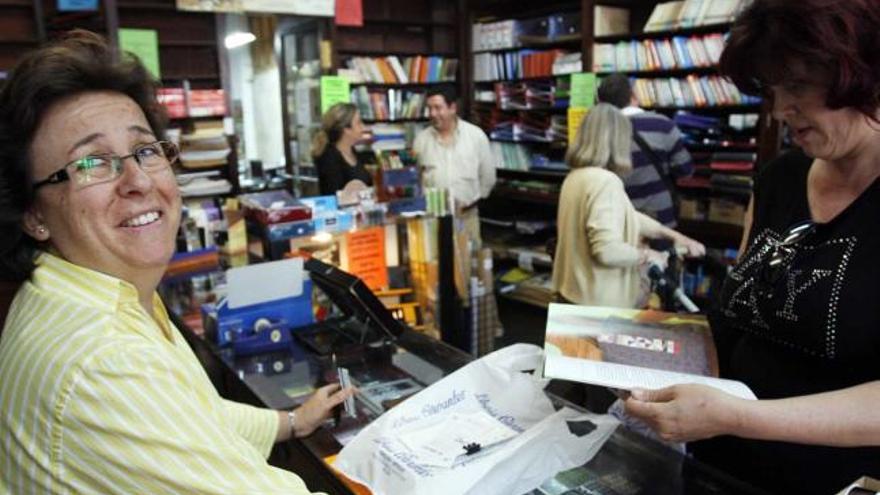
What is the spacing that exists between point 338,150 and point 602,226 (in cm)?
212

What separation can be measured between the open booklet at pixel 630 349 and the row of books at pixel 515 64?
14.6 ft

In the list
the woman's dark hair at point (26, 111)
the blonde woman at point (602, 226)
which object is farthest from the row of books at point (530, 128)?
the woman's dark hair at point (26, 111)

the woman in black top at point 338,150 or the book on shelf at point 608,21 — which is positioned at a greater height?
the book on shelf at point 608,21

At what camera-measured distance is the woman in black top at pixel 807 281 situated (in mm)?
1005

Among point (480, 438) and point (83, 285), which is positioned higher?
point (83, 285)

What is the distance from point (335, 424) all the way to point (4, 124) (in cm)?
86

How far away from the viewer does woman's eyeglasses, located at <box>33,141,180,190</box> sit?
100 cm

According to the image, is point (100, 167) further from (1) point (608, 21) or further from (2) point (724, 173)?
(1) point (608, 21)

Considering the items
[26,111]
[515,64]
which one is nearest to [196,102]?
[515,64]

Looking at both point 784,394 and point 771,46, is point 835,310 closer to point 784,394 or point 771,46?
point 784,394

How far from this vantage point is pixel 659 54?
185 inches

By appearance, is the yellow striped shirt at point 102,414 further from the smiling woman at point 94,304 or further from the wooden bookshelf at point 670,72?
the wooden bookshelf at point 670,72

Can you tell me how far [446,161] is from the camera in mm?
4809

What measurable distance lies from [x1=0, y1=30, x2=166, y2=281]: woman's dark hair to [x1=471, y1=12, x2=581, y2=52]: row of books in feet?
15.6
